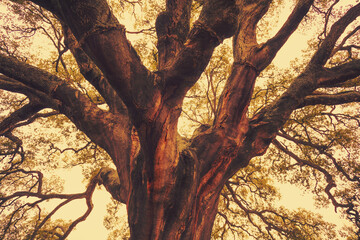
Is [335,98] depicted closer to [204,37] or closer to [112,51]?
[204,37]

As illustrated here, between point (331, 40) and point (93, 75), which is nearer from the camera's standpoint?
point (93, 75)

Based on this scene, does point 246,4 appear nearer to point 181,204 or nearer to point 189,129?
point 181,204

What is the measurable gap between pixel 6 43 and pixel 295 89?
825cm

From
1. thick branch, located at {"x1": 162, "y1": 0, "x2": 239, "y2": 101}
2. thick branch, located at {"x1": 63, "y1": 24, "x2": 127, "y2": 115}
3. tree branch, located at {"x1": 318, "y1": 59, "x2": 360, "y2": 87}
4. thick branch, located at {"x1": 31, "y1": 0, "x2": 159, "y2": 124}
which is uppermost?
tree branch, located at {"x1": 318, "y1": 59, "x2": 360, "y2": 87}

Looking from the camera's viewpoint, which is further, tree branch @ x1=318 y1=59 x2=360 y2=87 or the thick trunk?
tree branch @ x1=318 y1=59 x2=360 y2=87

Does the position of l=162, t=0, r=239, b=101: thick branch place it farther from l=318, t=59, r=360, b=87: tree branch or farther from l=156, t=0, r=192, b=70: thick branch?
l=318, t=59, r=360, b=87: tree branch

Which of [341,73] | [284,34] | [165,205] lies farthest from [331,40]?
[165,205]

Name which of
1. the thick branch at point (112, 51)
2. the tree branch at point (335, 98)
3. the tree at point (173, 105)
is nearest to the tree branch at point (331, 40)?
the tree at point (173, 105)

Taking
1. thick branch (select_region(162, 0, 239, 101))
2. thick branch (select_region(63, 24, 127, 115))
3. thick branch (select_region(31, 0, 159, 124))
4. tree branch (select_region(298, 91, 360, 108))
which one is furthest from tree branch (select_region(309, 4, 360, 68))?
thick branch (select_region(63, 24, 127, 115))

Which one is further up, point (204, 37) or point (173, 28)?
point (173, 28)

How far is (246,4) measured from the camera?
14.5ft

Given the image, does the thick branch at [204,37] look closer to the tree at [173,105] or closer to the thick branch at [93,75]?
the tree at [173,105]

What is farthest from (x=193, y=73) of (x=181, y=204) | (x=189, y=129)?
(x=189, y=129)

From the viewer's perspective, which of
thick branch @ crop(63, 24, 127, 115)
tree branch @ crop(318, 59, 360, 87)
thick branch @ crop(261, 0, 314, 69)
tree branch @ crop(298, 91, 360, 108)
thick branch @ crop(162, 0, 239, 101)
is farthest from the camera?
tree branch @ crop(298, 91, 360, 108)
